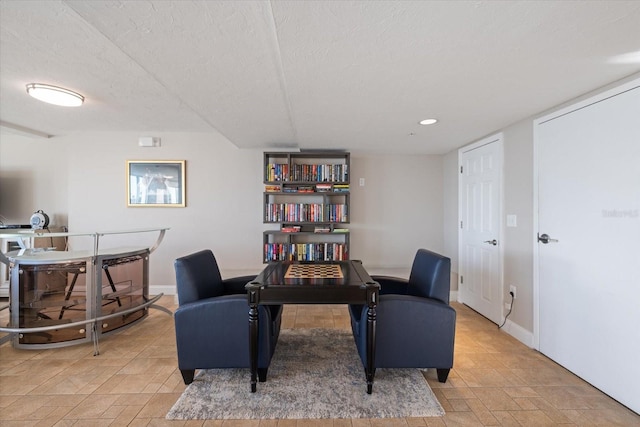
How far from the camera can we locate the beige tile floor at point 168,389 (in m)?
1.63

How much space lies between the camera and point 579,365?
2066 mm

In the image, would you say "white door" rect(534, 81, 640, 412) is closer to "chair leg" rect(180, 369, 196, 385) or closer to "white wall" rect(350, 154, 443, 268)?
"white wall" rect(350, 154, 443, 268)

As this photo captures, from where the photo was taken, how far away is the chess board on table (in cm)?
220

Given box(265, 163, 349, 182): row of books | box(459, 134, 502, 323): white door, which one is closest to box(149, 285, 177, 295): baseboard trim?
box(265, 163, 349, 182): row of books

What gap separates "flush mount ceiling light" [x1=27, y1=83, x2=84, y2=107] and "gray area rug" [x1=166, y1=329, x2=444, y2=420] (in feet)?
8.98

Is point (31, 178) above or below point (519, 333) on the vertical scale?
above

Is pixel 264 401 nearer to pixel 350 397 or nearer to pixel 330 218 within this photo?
pixel 350 397

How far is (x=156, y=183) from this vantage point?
155 inches

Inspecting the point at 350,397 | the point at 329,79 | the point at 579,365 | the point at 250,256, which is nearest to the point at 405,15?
the point at 329,79

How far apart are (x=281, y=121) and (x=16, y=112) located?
3.07 m

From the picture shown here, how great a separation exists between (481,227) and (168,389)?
140 inches

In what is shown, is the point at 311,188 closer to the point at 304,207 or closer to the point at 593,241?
the point at 304,207

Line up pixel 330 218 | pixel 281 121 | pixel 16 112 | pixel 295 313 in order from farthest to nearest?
pixel 330 218 → pixel 295 313 → pixel 16 112 → pixel 281 121

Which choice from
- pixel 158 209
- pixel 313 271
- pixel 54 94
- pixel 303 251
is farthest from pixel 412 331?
pixel 158 209
